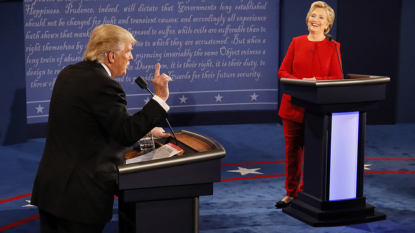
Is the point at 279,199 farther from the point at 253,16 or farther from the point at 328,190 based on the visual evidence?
the point at 253,16

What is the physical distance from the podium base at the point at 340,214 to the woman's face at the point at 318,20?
1294 millimetres

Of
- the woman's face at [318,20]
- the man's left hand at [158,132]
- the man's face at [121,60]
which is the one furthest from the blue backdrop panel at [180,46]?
the man's face at [121,60]

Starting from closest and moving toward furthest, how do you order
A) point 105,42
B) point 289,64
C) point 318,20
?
point 105,42
point 318,20
point 289,64

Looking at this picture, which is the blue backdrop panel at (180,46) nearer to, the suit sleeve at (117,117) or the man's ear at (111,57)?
the man's ear at (111,57)

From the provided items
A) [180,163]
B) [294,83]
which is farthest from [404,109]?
[180,163]

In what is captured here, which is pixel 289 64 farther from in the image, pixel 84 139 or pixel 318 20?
pixel 84 139

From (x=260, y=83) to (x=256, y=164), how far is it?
2203mm

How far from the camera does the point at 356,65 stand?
23.1 ft

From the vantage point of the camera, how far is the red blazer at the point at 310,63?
3.61m

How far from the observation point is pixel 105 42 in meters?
1.96

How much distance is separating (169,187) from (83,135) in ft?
1.38

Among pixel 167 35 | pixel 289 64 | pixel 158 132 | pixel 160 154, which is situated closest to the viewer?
pixel 160 154

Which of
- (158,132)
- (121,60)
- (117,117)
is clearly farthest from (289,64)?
(117,117)

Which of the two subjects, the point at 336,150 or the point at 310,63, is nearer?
the point at 336,150
